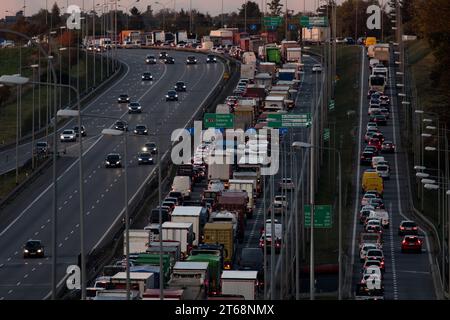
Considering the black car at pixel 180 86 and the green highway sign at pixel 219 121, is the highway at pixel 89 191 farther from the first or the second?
the green highway sign at pixel 219 121

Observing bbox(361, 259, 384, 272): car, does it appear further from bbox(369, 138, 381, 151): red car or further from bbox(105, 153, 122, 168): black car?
bbox(369, 138, 381, 151): red car

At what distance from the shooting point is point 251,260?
6053 cm

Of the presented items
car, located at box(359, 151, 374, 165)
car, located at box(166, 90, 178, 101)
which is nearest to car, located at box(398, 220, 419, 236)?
car, located at box(359, 151, 374, 165)

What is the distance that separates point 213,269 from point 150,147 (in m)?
42.5

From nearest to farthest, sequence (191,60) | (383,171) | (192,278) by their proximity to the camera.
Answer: (192,278)
(383,171)
(191,60)

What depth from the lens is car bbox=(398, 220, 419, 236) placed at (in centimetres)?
6925

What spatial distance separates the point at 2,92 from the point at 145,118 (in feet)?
82.2

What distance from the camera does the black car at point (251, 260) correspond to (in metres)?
59.4

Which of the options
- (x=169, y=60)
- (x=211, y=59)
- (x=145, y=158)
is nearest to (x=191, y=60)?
(x=211, y=59)

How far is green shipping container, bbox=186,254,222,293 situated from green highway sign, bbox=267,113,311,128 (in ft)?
116

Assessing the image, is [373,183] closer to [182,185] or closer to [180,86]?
[182,185]

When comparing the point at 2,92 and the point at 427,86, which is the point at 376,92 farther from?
the point at 2,92
